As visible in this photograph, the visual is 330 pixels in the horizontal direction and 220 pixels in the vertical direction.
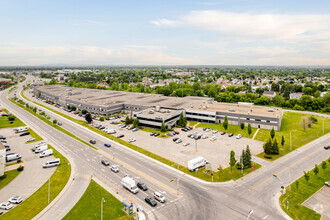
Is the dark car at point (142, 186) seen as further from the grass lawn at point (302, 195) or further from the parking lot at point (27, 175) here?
the grass lawn at point (302, 195)

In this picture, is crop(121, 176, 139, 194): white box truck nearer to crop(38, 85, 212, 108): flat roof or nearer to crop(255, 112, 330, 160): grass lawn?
crop(255, 112, 330, 160): grass lawn

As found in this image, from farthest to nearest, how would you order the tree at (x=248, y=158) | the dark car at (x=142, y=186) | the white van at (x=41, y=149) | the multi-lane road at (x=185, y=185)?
the white van at (x=41, y=149) < the tree at (x=248, y=158) < the dark car at (x=142, y=186) < the multi-lane road at (x=185, y=185)

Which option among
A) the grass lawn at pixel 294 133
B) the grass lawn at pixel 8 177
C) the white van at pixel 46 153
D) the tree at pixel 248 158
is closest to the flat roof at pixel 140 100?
the grass lawn at pixel 294 133

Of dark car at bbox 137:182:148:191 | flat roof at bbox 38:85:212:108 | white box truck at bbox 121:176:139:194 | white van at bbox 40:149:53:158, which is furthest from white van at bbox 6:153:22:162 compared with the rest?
flat roof at bbox 38:85:212:108

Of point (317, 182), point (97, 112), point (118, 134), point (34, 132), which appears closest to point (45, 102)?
point (97, 112)

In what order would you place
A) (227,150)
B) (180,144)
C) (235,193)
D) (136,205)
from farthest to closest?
(180,144), (227,150), (235,193), (136,205)

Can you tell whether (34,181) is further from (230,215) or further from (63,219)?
(230,215)

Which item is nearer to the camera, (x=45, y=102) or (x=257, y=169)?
(x=257, y=169)
